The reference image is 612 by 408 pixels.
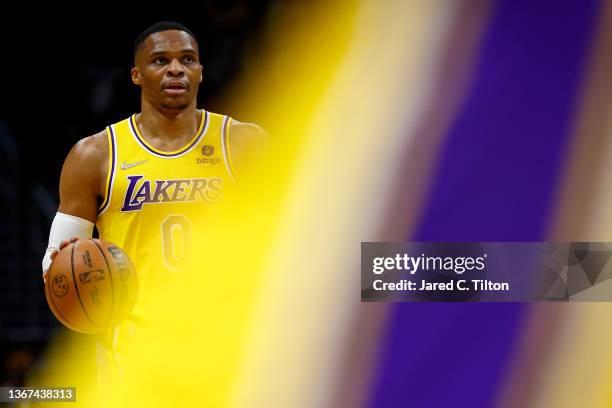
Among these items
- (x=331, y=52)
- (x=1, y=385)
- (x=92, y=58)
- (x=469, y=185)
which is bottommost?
→ (x=1, y=385)

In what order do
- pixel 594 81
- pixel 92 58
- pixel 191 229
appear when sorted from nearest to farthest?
1. pixel 191 229
2. pixel 594 81
3. pixel 92 58

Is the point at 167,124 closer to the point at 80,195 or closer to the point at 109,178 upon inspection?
the point at 109,178

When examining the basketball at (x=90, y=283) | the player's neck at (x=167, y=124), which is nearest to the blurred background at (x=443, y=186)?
the player's neck at (x=167, y=124)

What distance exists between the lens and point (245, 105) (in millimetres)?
4379

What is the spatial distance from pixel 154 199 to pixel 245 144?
1.59ft

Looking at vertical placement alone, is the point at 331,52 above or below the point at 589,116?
above

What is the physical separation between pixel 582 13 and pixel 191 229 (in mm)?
2100

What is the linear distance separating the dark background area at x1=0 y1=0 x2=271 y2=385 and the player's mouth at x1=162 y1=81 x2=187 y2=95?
446 millimetres

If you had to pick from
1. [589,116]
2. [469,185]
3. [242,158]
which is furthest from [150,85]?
[589,116]

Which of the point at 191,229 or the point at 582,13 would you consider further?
the point at 582,13

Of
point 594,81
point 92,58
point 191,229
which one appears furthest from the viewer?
point 92,58

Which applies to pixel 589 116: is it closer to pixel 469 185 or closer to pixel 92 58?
pixel 469 185

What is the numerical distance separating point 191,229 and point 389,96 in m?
1.14

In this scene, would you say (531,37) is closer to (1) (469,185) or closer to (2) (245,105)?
(1) (469,185)
